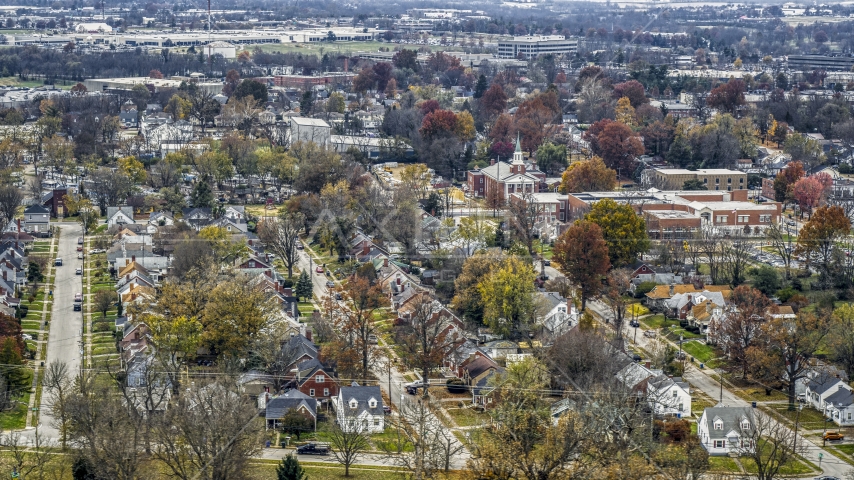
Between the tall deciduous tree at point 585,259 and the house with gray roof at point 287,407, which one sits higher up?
the tall deciduous tree at point 585,259

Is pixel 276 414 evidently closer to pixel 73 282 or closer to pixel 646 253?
pixel 73 282

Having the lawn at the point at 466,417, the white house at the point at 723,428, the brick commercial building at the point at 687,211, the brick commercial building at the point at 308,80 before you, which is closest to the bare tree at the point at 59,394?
the lawn at the point at 466,417

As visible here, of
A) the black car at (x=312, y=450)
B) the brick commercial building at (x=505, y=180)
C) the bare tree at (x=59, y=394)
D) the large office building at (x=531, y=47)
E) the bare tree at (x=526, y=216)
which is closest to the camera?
the bare tree at (x=59, y=394)

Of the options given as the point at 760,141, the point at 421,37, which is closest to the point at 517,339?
the point at 760,141

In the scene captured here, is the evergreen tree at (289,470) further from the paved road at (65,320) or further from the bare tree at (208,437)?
the paved road at (65,320)

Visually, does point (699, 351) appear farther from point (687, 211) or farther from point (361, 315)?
point (687, 211)

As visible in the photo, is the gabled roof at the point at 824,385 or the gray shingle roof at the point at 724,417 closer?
the gray shingle roof at the point at 724,417
